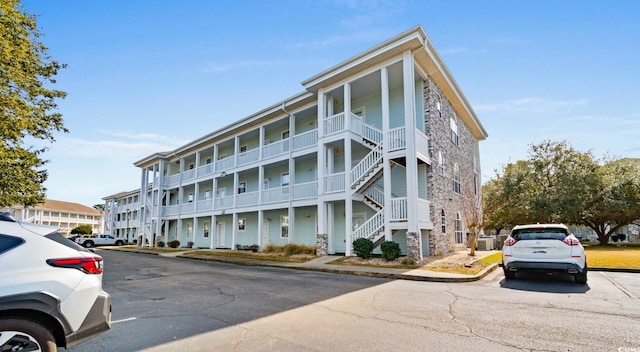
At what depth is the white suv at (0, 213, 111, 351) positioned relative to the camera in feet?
9.39

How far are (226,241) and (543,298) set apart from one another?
24.3m

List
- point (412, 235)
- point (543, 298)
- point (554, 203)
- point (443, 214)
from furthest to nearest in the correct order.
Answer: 1. point (554, 203)
2. point (443, 214)
3. point (412, 235)
4. point (543, 298)

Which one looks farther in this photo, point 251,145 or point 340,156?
point 251,145

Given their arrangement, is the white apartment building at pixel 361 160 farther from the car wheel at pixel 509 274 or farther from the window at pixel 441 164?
the car wheel at pixel 509 274

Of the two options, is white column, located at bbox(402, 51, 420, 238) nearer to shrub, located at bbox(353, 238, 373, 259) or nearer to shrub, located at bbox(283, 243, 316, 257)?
shrub, located at bbox(353, 238, 373, 259)

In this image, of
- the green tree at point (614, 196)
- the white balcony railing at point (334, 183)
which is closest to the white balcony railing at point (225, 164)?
the white balcony railing at point (334, 183)

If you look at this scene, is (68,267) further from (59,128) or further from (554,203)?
(554,203)

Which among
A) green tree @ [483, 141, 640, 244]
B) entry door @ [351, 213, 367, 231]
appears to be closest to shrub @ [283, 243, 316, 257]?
entry door @ [351, 213, 367, 231]

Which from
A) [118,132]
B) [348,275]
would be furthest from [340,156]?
[118,132]

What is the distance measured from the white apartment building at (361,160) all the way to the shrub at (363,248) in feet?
2.44

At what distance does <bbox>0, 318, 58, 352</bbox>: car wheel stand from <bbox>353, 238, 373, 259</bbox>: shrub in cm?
1238

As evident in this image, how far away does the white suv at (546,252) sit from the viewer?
8.56m

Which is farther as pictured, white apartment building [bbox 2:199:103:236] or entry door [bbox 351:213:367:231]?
white apartment building [bbox 2:199:103:236]

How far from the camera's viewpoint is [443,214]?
18375 millimetres
